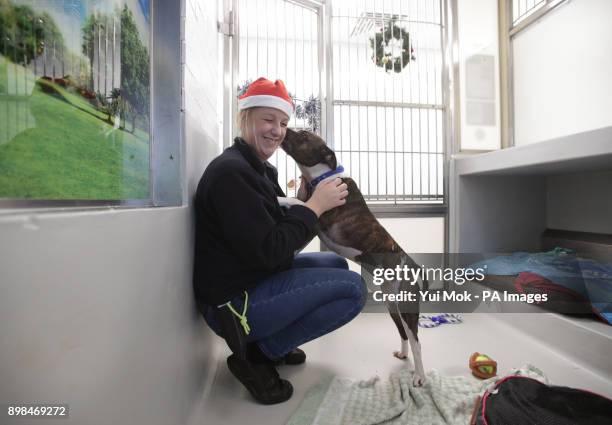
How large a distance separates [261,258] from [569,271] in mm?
1770

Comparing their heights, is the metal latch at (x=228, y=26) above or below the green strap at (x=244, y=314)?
above

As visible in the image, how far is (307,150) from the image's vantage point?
1.43 metres

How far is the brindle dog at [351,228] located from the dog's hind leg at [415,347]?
0.9 inches

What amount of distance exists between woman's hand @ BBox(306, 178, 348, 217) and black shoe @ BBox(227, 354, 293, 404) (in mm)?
620

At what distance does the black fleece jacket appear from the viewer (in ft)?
3.24

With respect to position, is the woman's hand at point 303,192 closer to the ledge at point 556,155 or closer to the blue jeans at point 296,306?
the blue jeans at point 296,306

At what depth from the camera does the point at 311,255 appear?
1.62 meters

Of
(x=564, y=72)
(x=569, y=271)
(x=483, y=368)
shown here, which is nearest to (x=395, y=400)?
(x=483, y=368)

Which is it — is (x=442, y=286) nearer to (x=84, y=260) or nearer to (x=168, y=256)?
(x=168, y=256)

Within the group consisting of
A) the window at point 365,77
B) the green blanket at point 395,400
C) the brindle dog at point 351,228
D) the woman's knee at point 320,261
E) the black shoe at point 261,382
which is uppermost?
the window at point 365,77

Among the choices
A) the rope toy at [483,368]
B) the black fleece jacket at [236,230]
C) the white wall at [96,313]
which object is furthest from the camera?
the rope toy at [483,368]

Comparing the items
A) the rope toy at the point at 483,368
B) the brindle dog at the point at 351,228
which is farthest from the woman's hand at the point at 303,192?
the rope toy at the point at 483,368

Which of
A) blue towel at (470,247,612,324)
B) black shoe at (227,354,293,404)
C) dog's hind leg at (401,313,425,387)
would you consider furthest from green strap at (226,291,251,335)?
blue towel at (470,247,612,324)

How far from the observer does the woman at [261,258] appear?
100cm
